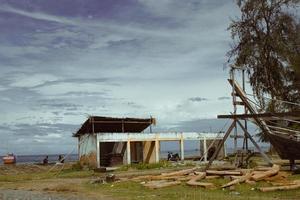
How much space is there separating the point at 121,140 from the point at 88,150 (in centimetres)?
287

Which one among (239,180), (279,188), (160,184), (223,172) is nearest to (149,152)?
(223,172)

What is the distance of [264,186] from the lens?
1995cm

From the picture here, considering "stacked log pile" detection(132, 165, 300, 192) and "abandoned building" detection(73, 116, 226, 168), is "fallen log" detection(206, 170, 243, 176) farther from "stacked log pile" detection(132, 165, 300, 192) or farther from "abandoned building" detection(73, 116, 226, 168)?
"abandoned building" detection(73, 116, 226, 168)

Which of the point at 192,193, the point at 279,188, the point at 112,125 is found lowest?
the point at 192,193

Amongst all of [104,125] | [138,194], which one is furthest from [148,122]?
[138,194]

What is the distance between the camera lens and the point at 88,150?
41.7 metres

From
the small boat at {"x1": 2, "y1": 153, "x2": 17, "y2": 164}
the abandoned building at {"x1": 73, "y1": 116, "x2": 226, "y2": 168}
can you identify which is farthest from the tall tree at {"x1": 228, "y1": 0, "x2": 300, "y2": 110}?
the small boat at {"x1": 2, "y1": 153, "x2": 17, "y2": 164}

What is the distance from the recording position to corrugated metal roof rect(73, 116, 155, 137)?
42438 mm

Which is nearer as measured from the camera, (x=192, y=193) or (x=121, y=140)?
(x=192, y=193)

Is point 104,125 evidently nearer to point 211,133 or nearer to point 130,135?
point 130,135

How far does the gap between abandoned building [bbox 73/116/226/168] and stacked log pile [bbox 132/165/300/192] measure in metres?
16.2

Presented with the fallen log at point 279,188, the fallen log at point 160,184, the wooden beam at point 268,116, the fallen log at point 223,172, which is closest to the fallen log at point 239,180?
the fallen log at point 223,172

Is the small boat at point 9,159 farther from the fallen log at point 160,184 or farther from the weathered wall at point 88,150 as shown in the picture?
the fallen log at point 160,184

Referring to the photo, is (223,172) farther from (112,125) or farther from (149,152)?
(112,125)
